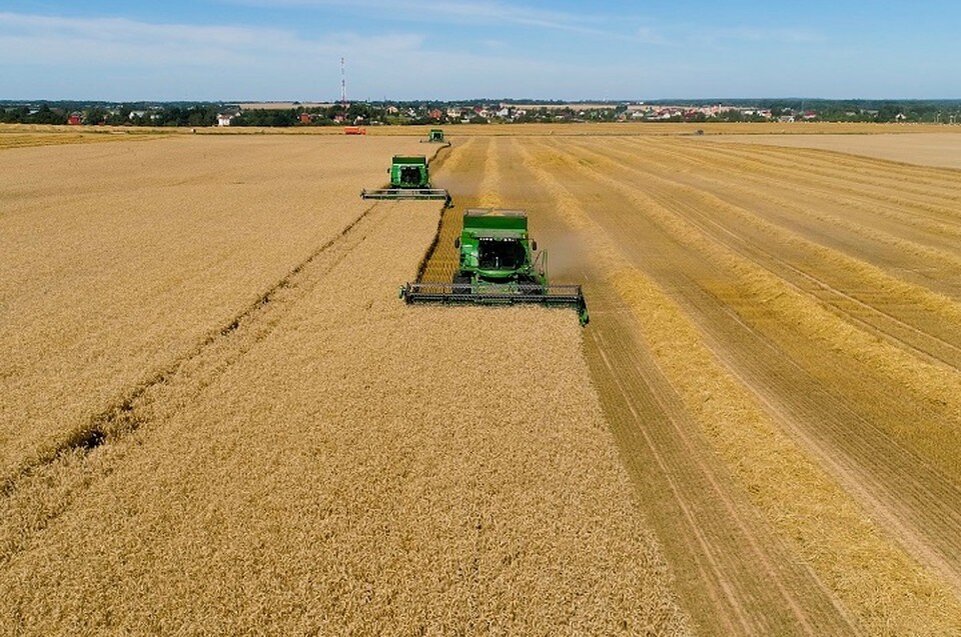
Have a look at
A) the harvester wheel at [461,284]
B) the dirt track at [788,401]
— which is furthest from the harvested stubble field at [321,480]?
the dirt track at [788,401]

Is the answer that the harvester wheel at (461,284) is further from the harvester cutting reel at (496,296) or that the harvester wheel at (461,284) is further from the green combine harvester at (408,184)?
the green combine harvester at (408,184)

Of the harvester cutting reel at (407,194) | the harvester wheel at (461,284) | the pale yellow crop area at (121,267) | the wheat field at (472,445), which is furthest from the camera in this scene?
the harvester cutting reel at (407,194)

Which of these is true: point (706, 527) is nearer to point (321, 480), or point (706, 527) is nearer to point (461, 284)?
point (321, 480)

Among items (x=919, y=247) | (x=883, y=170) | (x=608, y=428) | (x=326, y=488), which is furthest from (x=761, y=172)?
(x=326, y=488)

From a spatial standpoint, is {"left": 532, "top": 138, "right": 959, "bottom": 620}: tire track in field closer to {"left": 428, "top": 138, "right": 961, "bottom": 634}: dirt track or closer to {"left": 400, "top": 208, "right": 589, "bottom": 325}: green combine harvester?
{"left": 428, "top": 138, "right": 961, "bottom": 634}: dirt track

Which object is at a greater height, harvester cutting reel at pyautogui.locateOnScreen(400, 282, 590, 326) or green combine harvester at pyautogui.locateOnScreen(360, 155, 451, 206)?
green combine harvester at pyautogui.locateOnScreen(360, 155, 451, 206)

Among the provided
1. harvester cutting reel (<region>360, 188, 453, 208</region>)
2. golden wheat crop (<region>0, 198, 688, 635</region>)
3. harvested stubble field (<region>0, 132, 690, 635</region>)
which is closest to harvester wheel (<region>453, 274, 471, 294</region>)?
harvested stubble field (<region>0, 132, 690, 635</region>)

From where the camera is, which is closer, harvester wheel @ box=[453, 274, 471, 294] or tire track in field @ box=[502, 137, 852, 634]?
tire track in field @ box=[502, 137, 852, 634]
